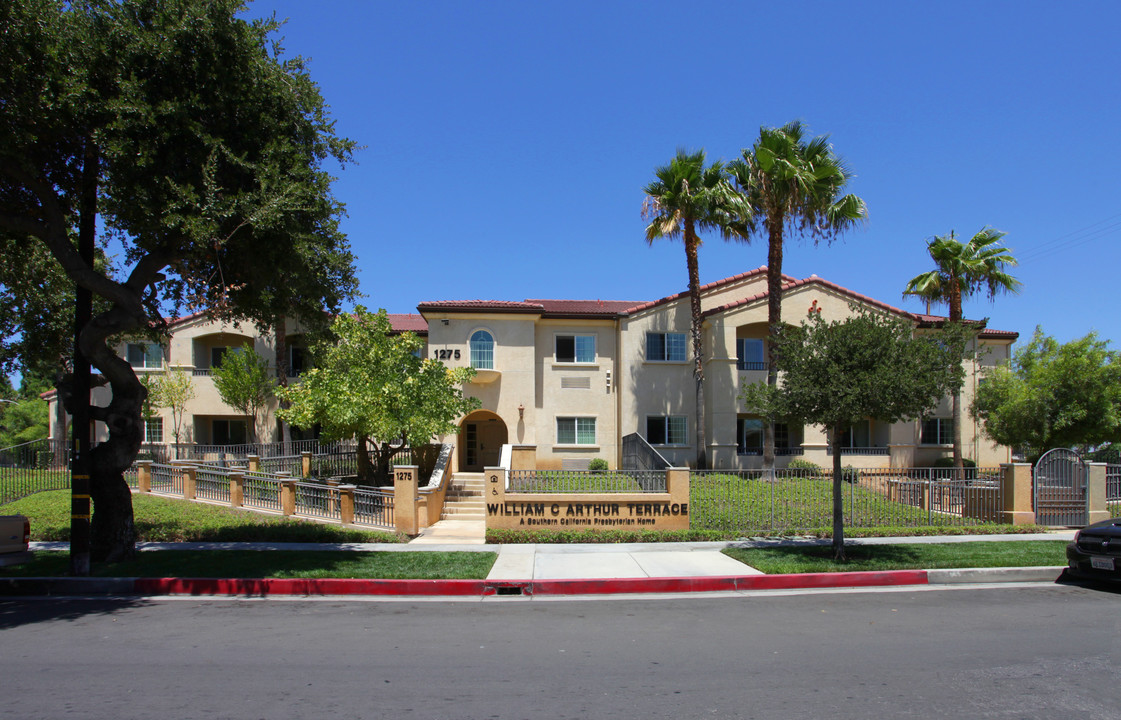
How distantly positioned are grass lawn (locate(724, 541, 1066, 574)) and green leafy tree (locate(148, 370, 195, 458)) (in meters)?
22.3

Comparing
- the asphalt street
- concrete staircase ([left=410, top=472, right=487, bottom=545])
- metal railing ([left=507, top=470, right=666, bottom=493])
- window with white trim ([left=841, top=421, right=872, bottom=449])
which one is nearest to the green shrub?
window with white trim ([left=841, top=421, right=872, bottom=449])

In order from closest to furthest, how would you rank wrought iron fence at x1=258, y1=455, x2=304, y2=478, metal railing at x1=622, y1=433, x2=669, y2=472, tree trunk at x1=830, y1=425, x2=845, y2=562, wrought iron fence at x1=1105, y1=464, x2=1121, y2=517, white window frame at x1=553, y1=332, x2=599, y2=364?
tree trunk at x1=830, y1=425, x2=845, y2=562, wrought iron fence at x1=1105, y1=464, x2=1121, y2=517, metal railing at x1=622, y1=433, x2=669, y2=472, wrought iron fence at x1=258, y1=455, x2=304, y2=478, white window frame at x1=553, y1=332, x2=599, y2=364

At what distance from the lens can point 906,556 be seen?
12328mm

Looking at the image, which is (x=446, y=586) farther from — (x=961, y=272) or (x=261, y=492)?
(x=961, y=272)

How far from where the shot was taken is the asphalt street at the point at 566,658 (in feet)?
18.6

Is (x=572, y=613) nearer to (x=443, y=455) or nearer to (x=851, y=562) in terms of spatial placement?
(x=851, y=562)

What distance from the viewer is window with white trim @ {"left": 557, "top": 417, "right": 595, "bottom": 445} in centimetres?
2461

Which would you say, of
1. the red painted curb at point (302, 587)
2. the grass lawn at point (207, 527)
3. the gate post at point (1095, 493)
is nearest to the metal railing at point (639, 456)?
the red painted curb at point (302, 587)

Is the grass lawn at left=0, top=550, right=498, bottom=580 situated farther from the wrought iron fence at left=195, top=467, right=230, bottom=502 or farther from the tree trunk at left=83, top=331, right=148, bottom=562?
the wrought iron fence at left=195, top=467, right=230, bottom=502

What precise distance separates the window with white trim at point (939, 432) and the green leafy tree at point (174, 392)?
28.4 metres

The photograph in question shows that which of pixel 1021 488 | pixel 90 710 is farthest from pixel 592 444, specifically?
pixel 90 710

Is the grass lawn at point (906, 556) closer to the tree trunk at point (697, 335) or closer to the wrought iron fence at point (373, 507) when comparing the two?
the wrought iron fence at point (373, 507)

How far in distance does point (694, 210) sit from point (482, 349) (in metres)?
8.43

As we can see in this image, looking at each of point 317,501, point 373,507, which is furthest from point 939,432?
point 317,501
